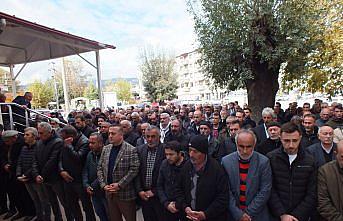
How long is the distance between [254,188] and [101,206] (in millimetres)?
2512

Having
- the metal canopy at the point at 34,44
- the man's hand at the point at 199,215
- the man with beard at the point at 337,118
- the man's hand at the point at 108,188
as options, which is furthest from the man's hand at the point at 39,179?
the man with beard at the point at 337,118

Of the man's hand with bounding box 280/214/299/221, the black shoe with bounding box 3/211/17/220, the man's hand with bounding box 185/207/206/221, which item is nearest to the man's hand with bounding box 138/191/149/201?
the man's hand with bounding box 185/207/206/221

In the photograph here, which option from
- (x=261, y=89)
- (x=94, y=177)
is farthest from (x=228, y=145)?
(x=261, y=89)

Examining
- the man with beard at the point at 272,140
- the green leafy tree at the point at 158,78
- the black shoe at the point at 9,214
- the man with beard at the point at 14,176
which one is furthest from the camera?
the green leafy tree at the point at 158,78

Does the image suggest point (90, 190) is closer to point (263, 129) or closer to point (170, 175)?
point (170, 175)

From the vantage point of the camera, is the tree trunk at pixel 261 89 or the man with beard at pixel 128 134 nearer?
the man with beard at pixel 128 134

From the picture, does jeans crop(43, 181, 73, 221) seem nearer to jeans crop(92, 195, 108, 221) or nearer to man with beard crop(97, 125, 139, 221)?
jeans crop(92, 195, 108, 221)

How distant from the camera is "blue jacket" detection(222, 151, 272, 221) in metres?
2.79

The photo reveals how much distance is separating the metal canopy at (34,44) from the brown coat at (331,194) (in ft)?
23.2

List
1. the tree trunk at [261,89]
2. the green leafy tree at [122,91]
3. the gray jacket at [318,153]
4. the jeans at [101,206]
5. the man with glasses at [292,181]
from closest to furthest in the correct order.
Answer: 1. the man with glasses at [292,181]
2. the gray jacket at [318,153]
3. the jeans at [101,206]
4. the tree trunk at [261,89]
5. the green leafy tree at [122,91]

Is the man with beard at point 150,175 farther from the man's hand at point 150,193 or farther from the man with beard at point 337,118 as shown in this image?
the man with beard at point 337,118

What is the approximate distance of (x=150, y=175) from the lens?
367cm

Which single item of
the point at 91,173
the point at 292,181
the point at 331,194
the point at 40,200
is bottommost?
the point at 40,200

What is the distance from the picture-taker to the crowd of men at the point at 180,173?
9.08ft
